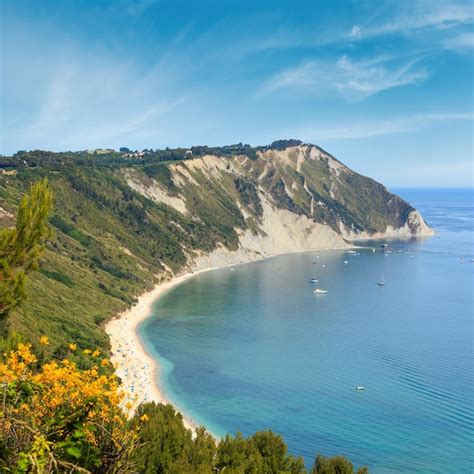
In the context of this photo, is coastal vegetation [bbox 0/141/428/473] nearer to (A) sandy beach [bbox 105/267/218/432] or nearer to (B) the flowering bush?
(B) the flowering bush

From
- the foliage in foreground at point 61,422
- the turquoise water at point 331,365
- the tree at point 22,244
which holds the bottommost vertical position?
the turquoise water at point 331,365

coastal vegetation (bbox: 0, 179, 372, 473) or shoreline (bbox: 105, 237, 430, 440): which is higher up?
coastal vegetation (bbox: 0, 179, 372, 473)

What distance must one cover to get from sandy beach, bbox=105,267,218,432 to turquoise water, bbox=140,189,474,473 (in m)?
2.30

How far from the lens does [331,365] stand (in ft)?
264

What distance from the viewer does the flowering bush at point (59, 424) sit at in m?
10.1

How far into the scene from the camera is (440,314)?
117 meters

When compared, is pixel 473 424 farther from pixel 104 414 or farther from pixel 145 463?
pixel 104 414

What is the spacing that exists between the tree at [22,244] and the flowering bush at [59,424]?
33.5 ft

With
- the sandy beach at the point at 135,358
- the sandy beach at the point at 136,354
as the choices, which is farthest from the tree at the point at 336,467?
the sandy beach at the point at 135,358

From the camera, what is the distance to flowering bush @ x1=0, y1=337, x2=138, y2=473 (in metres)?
10.1

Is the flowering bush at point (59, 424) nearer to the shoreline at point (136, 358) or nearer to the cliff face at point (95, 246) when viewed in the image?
the shoreline at point (136, 358)

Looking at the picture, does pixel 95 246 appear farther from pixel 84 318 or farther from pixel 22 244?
pixel 22 244

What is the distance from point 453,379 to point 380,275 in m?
97.8

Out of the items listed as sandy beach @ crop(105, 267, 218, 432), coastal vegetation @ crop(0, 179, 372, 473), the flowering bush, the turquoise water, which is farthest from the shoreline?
the flowering bush
